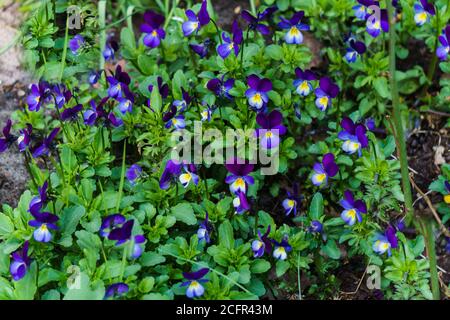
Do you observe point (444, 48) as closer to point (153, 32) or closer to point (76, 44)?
point (153, 32)

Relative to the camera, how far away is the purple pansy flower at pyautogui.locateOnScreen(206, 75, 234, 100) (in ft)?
12.6

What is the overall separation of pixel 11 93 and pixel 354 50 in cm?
210

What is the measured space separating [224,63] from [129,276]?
1315 millimetres

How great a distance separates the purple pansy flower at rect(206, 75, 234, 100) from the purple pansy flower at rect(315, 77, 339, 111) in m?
0.48

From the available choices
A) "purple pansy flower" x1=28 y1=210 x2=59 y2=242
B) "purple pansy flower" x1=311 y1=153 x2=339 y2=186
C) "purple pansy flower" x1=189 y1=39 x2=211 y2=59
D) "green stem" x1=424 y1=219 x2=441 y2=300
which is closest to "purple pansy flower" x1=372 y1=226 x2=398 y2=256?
"green stem" x1=424 y1=219 x2=441 y2=300

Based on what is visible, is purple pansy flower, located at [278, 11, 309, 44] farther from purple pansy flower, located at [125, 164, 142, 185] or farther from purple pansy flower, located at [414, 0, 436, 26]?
purple pansy flower, located at [125, 164, 142, 185]

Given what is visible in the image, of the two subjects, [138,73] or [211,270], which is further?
[138,73]

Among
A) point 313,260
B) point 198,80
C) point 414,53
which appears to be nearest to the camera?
point 313,260

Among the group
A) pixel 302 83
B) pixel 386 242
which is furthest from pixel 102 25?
pixel 386 242

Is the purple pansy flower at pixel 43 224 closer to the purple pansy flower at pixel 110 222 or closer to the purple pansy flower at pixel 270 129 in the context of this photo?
the purple pansy flower at pixel 110 222

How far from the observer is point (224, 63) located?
4.02 m

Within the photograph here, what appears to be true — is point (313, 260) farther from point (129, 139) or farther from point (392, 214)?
point (129, 139)
